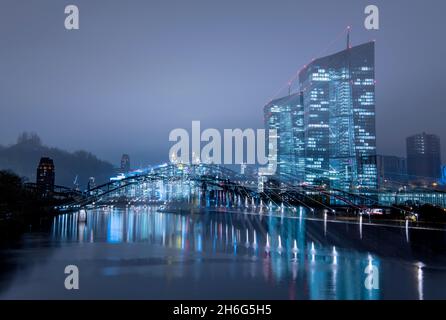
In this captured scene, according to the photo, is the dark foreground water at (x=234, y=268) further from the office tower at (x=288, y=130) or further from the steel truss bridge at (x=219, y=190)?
the office tower at (x=288, y=130)

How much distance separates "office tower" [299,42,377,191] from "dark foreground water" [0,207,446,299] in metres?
60.3

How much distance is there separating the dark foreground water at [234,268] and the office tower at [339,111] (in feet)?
198

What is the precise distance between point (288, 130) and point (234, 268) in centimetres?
8268

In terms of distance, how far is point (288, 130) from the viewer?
9512cm

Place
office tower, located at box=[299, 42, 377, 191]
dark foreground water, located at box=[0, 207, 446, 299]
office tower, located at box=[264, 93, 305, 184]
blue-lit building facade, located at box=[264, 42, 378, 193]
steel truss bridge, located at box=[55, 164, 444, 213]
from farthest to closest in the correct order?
1. office tower, located at box=[264, 93, 305, 184]
2. office tower, located at box=[299, 42, 377, 191]
3. blue-lit building facade, located at box=[264, 42, 378, 193]
4. steel truss bridge, located at box=[55, 164, 444, 213]
5. dark foreground water, located at box=[0, 207, 446, 299]

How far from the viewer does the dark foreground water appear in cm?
1045

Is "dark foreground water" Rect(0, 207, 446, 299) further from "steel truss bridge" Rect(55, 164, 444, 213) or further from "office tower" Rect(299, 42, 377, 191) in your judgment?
"office tower" Rect(299, 42, 377, 191)

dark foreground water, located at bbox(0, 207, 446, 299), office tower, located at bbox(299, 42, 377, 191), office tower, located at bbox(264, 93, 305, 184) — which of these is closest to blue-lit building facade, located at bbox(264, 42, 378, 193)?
office tower, located at bbox(299, 42, 377, 191)

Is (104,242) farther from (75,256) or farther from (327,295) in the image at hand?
(327,295)

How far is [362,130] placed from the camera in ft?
275

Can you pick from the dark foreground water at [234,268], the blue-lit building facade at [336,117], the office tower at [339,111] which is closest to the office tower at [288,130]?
the blue-lit building facade at [336,117]

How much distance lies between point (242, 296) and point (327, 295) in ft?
5.94

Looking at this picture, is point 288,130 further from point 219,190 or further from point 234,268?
point 234,268

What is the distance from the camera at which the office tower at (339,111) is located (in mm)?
82938
